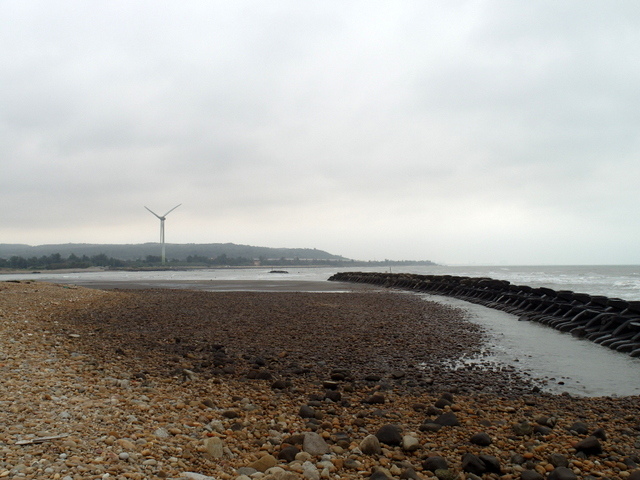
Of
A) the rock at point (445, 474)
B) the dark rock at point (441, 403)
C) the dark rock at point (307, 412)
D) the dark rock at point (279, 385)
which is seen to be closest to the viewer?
the rock at point (445, 474)

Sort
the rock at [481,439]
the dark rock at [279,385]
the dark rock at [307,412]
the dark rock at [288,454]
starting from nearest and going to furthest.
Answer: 1. the dark rock at [288,454]
2. the rock at [481,439]
3. the dark rock at [307,412]
4. the dark rock at [279,385]

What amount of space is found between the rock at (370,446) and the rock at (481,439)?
91 cm

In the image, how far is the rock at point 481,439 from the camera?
167 inches

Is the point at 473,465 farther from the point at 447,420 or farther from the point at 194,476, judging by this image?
the point at 194,476

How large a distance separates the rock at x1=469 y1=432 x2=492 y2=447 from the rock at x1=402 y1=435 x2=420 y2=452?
0.52 metres

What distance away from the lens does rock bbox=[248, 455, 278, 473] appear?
366 cm

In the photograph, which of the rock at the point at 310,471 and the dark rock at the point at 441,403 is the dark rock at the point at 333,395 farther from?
the rock at the point at 310,471

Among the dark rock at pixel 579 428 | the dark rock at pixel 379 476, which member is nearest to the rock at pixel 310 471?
the dark rock at pixel 379 476

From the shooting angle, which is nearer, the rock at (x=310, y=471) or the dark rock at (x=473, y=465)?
the rock at (x=310, y=471)

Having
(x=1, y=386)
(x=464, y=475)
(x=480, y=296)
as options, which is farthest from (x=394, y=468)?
(x=480, y=296)

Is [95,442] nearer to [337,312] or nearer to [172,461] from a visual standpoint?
[172,461]

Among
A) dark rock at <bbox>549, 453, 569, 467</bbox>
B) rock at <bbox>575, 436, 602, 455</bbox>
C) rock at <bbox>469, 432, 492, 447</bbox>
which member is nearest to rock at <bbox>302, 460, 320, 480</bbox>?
rock at <bbox>469, 432, 492, 447</bbox>

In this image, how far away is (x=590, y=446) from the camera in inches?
161

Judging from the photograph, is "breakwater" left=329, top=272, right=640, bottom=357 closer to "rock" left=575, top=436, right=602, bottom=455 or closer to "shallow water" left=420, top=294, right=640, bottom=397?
"shallow water" left=420, top=294, right=640, bottom=397
